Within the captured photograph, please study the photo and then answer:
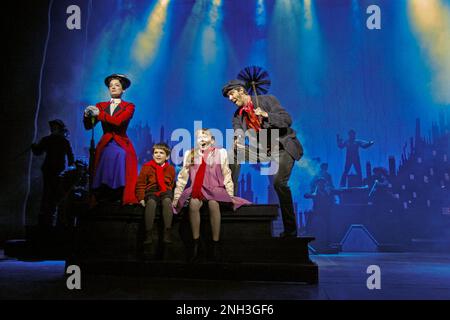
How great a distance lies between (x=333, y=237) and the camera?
688cm

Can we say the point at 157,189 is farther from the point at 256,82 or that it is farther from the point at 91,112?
the point at 256,82

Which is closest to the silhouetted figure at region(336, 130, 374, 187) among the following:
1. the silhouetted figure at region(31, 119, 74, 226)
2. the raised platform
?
the raised platform

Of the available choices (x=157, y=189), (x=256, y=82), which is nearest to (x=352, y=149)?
(x=256, y=82)

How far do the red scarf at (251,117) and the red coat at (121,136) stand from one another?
1237 millimetres

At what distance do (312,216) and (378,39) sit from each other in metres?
4.18

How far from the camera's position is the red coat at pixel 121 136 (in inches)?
138

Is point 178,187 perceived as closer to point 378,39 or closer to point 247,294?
point 247,294

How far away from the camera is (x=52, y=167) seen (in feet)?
17.6

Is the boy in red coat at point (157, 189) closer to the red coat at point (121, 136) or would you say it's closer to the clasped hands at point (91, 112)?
the red coat at point (121, 136)

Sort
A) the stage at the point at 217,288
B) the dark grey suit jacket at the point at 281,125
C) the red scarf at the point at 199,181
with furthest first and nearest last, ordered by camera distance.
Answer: the dark grey suit jacket at the point at 281,125
the red scarf at the point at 199,181
the stage at the point at 217,288

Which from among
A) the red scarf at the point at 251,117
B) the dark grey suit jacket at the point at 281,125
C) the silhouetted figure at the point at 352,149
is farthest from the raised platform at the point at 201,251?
the silhouetted figure at the point at 352,149

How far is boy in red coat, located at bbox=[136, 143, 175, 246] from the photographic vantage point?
10.4 ft
